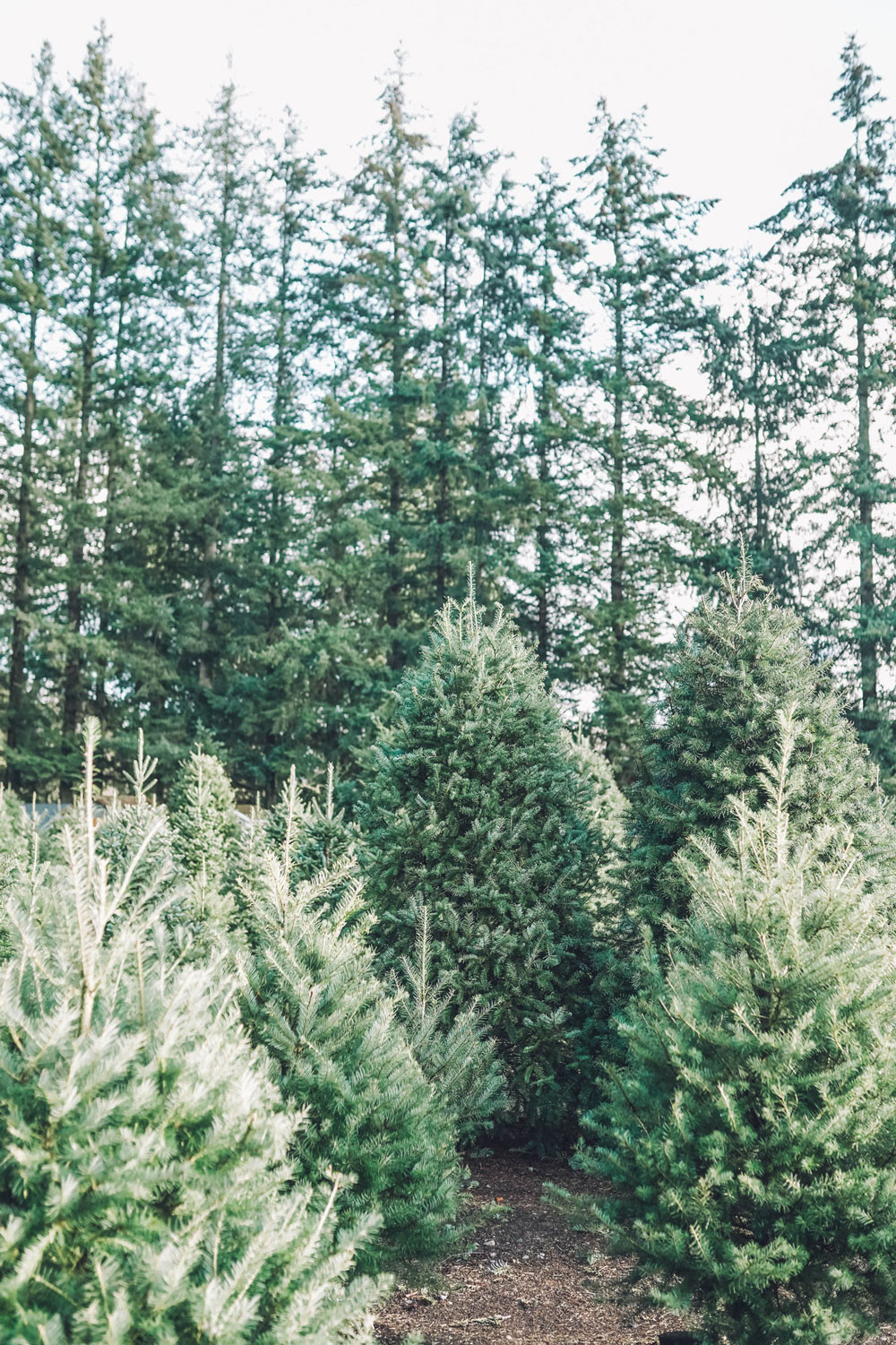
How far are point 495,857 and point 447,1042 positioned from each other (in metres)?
1.30

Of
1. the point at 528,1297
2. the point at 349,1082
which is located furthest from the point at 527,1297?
the point at 349,1082

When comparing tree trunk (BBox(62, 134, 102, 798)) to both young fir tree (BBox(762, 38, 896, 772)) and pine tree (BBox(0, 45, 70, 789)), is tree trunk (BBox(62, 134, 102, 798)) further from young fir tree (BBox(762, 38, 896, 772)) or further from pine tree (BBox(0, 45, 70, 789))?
young fir tree (BBox(762, 38, 896, 772))

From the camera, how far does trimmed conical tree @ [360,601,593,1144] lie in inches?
226

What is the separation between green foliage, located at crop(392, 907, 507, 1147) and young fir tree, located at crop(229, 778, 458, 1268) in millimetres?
727

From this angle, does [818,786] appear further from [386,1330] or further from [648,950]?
[386,1330]

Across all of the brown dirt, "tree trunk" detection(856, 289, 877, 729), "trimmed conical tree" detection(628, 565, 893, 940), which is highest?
"tree trunk" detection(856, 289, 877, 729)

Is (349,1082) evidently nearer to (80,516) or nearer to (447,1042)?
(447,1042)

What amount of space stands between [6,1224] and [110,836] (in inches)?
277

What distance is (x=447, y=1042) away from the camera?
495 centimetres

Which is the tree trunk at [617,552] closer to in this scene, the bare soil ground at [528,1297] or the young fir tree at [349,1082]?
the bare soil ground at [528,1297]

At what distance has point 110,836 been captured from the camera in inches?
345

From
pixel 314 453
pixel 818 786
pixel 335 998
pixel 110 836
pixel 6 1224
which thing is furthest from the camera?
pixel 314 453

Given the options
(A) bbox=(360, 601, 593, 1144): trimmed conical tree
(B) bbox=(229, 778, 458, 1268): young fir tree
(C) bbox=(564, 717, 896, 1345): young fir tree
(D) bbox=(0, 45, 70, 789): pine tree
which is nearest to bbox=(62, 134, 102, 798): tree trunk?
(D) bbox=(0, 45, 70, 789): pine tree

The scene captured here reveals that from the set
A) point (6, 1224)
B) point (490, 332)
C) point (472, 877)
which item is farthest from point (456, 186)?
point (6, 1224)
